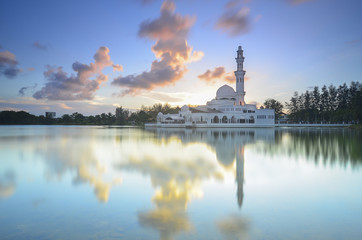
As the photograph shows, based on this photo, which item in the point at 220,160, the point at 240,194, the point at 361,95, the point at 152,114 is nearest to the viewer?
the point at 240,194

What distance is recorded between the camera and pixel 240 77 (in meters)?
63.3

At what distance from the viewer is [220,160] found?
1124 cm

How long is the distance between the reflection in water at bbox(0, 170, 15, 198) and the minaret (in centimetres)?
5943

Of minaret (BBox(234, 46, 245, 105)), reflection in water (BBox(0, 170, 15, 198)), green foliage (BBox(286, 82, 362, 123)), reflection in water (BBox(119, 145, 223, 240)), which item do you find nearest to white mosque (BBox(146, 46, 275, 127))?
minaret (BBox(234, 46, 245, 105))

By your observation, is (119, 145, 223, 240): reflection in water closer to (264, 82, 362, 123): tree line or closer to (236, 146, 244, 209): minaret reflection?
(236, 146, 244, 209): minaret reflection

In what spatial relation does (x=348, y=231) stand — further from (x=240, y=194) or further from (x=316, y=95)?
(x=316, y=95)

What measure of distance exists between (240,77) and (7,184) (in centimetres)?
6094

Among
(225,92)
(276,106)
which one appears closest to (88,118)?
(225,92)

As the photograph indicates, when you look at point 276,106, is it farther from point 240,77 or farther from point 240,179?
point 240,179

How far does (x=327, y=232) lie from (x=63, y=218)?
466 centimetres

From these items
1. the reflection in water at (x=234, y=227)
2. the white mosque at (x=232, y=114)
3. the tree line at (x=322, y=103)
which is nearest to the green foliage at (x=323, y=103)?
the tree line at (x=322, y=103)

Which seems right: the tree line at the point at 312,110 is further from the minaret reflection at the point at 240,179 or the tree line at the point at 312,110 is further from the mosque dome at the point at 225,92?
the minaret reflection at the point at 240,179

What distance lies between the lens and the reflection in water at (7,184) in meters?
6.41

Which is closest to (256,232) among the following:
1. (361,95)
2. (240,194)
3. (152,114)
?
(240,194)
